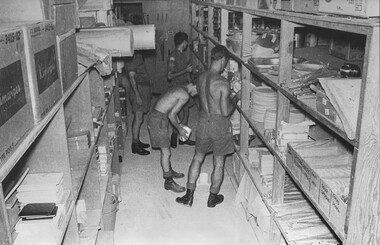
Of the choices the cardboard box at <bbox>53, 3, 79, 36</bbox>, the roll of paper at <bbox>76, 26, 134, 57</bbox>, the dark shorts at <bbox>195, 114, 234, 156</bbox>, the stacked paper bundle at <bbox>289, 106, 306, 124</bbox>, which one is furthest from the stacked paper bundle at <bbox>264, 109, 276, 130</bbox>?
the cardboard box at <bbox>53, 3, 79, 36</bbox>

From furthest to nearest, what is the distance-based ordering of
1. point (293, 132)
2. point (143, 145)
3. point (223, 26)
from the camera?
point (143, 145)
point (223, 26)
point (293, 132)

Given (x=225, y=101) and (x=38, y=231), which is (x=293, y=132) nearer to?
(x=225, y=101)

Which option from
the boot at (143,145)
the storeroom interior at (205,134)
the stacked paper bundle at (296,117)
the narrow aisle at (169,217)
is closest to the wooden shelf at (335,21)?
the storeroom interior at (205,134)

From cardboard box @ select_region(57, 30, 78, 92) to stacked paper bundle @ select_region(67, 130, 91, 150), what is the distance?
554mm

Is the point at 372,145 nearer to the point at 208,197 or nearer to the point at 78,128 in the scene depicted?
the point at 78,128

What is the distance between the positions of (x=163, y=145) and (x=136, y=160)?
44.4 inches

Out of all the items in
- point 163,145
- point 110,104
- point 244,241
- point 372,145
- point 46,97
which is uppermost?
point 46,97

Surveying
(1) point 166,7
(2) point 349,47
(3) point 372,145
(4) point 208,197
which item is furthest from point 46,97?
(1) point 166,7

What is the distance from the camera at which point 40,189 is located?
2250mm

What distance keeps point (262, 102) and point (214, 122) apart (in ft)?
2.82

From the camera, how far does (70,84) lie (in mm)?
2740

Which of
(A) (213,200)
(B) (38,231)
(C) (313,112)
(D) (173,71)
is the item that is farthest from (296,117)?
(D) (173,71)

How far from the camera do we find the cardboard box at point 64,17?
8.02 ft

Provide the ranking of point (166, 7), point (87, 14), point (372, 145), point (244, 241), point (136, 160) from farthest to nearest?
point (166, 7)
point (136, 160)
point (87, 14)
point (244, 241)
point (372, 145)
